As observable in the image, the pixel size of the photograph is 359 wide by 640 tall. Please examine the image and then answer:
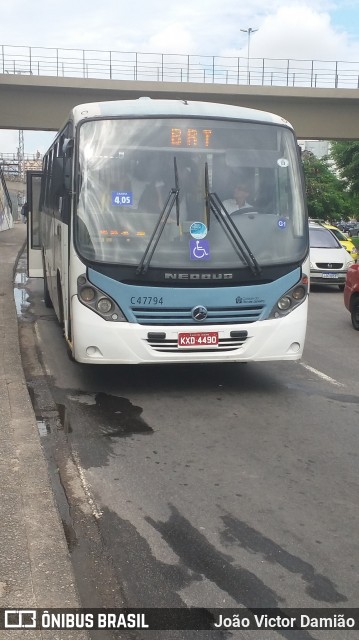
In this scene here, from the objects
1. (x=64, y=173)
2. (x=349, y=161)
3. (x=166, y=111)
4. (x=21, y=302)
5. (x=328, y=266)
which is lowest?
(x=21, y=302)

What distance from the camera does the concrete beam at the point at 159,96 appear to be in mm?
31828

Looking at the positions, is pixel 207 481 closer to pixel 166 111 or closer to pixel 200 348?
pixel 200 348

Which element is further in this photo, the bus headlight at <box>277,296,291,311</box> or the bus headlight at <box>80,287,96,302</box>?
the bus headlight at <box>277,296,291,311</box>

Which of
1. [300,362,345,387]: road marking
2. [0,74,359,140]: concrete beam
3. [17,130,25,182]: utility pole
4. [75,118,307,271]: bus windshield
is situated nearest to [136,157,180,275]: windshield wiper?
[75,118,307,271]: bus windshield

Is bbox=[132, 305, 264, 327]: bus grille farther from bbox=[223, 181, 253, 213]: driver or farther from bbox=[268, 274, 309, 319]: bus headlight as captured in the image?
bbox=[223, 181, 253, 213]: driver

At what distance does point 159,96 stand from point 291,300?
28.1 meters

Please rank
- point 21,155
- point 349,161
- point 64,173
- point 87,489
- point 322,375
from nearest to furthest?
1. point 87,489
2. point 64,173
3. point 322,375
4. point 349,161
5. point 21,155

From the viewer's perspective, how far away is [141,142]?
7.16 m

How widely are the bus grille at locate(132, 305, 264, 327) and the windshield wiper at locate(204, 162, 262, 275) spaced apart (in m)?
0.42

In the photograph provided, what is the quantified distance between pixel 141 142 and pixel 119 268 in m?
1.35

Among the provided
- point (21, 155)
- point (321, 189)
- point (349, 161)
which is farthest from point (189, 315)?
point (21, 155)

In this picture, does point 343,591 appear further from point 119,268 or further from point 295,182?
point 295,182

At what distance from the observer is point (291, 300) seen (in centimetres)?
733

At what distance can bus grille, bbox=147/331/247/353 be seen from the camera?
7.02 m
